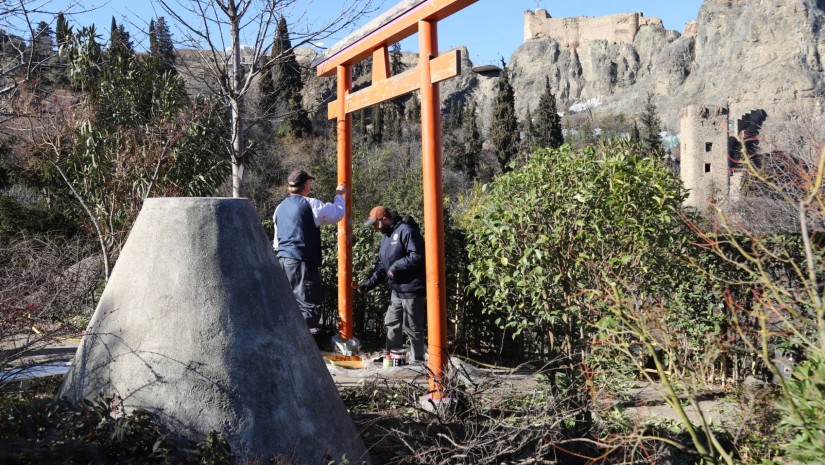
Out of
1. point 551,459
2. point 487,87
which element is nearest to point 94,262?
point 551,459

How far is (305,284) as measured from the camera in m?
6.01

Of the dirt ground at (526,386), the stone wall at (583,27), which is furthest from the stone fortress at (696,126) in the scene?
the dirt ground at (526,386)

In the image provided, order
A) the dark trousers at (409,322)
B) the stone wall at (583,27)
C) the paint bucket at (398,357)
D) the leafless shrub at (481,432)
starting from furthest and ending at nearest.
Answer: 1. the stone wall at (583,27)
2. the dark trousers at (409,322)
3. the paint bucket at (398,357)
4. the leafless shrub at (481,432)

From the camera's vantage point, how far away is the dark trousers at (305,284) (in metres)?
6.00

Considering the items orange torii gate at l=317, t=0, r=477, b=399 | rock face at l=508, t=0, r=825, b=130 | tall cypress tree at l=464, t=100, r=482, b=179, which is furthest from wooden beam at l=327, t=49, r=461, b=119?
rock face at l=508, t=0, r=825, b=130

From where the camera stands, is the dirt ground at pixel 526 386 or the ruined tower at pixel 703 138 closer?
the dirt ground at pixel 526 386

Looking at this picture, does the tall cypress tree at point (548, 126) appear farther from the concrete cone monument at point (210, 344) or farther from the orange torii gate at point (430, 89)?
the concrete cone monument at point (210, 344)

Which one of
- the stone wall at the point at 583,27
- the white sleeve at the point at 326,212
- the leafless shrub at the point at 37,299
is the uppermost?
the stone wall at the point at 583,27

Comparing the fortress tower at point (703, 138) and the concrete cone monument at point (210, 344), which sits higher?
the fortress tower at point (703, 138)

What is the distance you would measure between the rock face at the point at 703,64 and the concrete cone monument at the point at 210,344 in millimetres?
54162

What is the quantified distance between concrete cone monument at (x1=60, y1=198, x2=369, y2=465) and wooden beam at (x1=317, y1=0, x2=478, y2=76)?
85.7 inches

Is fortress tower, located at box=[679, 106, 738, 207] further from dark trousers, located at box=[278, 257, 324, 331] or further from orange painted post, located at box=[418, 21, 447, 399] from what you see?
orange painted post, located at box=[418, 21, 447, 399]

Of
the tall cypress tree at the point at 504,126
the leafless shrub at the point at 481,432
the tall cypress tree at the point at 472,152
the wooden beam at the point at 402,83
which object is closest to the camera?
the leafless shrub at the point at 481,432

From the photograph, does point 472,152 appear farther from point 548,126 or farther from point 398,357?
point 398,357
